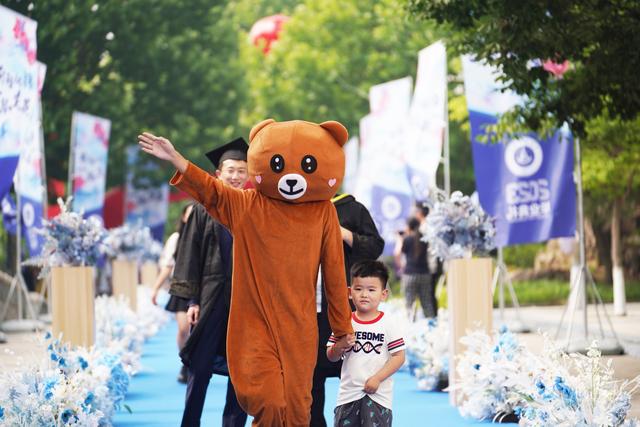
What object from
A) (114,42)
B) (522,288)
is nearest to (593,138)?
(522,288)

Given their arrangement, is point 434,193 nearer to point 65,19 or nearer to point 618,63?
point 618,63

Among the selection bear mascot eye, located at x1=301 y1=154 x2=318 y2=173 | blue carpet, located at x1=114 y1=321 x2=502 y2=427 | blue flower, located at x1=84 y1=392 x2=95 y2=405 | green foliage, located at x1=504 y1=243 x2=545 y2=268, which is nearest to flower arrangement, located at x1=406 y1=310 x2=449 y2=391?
blue carpet, located at x1=114 y1=321 x2=502 y2=427

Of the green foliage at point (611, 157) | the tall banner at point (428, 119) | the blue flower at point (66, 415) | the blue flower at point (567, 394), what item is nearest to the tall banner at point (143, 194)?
the green foliage at point (611, 157)

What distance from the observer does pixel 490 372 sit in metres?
9.44

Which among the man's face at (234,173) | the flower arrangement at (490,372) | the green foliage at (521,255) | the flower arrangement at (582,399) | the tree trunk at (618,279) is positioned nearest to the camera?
the flower arrangement at (582,399)

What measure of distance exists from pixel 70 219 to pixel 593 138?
9.52m

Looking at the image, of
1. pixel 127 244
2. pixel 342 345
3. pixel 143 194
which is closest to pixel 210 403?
pixel 342 345

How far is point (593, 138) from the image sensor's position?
1805cm

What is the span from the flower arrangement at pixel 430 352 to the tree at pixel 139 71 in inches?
553

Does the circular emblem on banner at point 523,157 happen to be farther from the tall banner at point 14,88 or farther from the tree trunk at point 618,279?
the tree trunk at point 618,279

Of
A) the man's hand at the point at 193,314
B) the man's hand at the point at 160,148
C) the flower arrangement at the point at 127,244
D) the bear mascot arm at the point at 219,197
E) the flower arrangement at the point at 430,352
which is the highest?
the man's hand at the point at 160,148

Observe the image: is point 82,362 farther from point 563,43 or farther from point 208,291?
point 563,43

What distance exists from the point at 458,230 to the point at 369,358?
383 cm

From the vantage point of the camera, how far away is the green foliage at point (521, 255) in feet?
116
